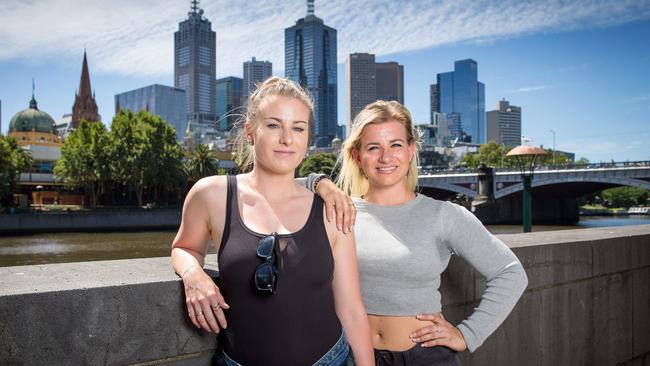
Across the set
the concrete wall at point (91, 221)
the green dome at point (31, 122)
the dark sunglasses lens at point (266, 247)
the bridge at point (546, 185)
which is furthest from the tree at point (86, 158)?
the dark sunglasses lens at point (266, 247)

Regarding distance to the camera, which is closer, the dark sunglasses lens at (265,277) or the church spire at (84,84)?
the dark sunglasses lens at (265,277)

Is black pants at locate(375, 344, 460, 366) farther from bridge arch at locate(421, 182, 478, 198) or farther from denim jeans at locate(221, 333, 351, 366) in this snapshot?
bridge arch at locate(421, 182, 478, 198)

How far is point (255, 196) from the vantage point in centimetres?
211


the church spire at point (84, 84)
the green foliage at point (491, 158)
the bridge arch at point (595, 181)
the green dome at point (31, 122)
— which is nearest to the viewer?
the bridge arch at point (595, 181)

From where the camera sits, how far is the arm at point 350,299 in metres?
2.11

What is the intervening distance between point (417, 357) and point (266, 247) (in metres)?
0.97

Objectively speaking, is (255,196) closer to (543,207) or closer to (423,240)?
(423,240)

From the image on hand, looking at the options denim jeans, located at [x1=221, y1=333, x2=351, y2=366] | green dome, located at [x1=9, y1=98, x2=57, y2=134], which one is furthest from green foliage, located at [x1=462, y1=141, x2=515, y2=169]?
denim jeans, located at [x1=221, y1=333, x2=351, y2=366]

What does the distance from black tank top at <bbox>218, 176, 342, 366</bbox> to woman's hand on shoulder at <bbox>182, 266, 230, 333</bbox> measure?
0.06 m

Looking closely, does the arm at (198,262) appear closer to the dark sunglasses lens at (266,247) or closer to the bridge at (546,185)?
the dark sunglasses lens at (266,247)

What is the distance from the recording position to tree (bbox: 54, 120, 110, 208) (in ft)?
155

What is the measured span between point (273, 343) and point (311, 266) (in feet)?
0.96

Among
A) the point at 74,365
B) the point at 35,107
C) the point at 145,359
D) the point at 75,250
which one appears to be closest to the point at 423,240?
the point at 145,359

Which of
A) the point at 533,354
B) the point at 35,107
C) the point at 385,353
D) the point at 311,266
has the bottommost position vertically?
the point at 533,354
